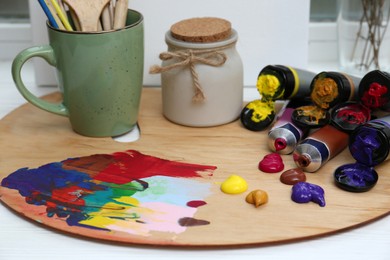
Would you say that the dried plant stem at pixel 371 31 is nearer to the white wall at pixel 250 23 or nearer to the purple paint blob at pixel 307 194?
the white wall at pixel 250 23

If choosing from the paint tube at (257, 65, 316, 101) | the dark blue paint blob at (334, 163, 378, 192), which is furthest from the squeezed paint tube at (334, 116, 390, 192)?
the paint tube at (257, 65, 316, 101)

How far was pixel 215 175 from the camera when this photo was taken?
715mm

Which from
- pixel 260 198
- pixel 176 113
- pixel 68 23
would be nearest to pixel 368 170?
pixel 260 198

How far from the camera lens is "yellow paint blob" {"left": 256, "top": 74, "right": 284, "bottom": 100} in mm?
802

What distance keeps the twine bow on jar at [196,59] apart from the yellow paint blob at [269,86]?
5 centimetres

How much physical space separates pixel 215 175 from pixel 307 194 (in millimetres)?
102

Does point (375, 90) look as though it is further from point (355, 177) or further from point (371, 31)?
point (371, 31)

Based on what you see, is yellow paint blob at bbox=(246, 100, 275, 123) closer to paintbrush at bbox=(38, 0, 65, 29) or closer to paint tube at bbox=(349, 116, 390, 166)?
paint tube at bbox=(349, 116, 390, 166)

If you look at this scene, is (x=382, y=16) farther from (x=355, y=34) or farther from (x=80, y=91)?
(x=80, y=91)

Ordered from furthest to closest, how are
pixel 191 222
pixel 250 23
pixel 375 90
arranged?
pixel 250 23
pixel 375 90
pixel 191 222

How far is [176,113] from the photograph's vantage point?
2.71 ft

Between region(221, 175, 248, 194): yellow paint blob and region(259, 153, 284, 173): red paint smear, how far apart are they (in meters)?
0.04

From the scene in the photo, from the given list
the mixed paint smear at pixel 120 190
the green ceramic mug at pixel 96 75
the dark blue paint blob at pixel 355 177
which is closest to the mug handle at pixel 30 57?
the green ceramic mug at pixel 96 75

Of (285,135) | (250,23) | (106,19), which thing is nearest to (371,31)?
(250,23)
